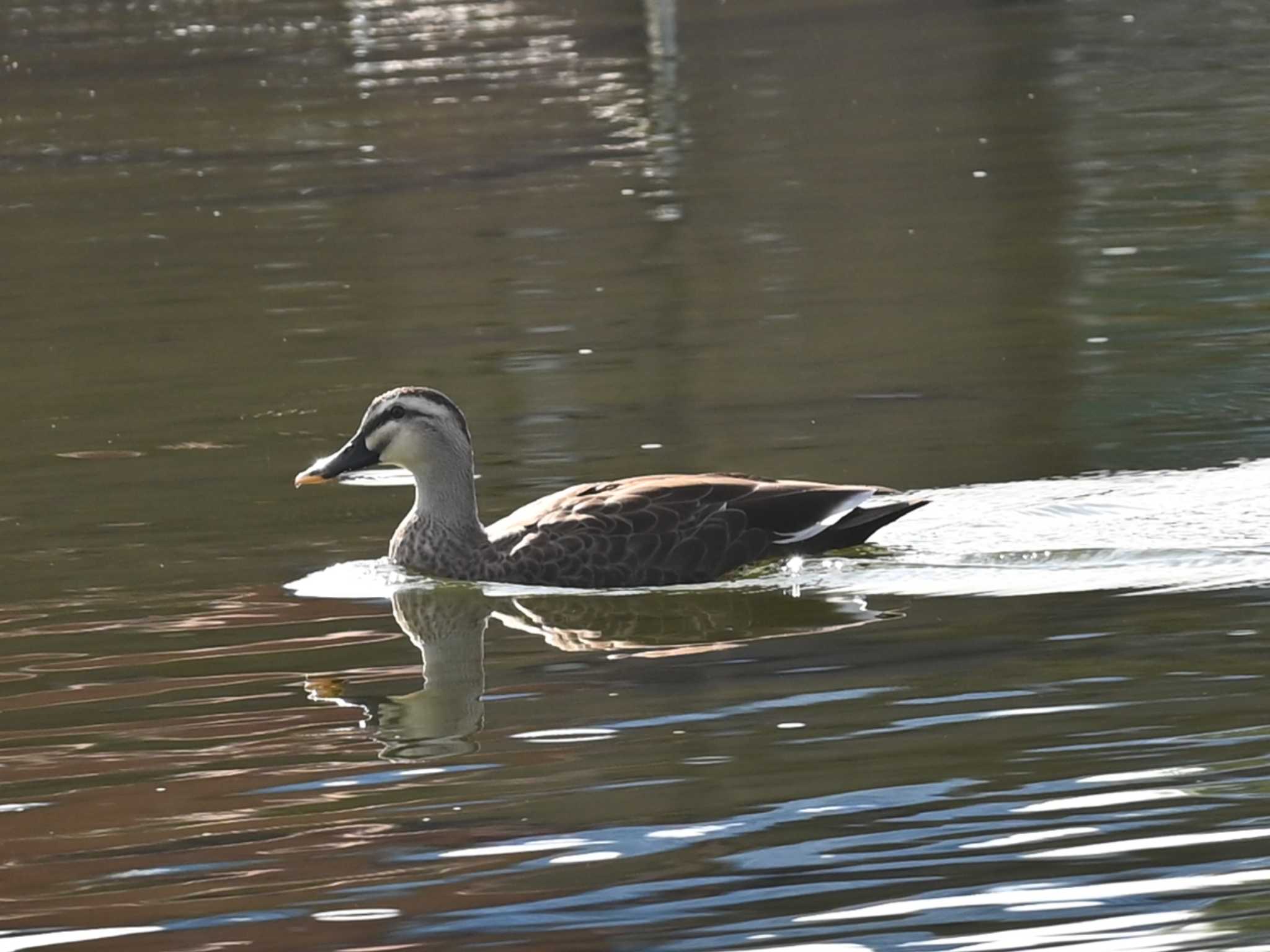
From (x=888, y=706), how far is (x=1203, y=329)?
814 centimetres

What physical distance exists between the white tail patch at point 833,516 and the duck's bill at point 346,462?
2004mm

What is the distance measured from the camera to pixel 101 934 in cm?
711

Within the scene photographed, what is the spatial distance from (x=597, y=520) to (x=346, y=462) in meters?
1.35

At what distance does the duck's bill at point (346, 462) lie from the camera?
478 inches

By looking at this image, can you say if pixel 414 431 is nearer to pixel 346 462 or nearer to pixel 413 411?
pixel 413 411

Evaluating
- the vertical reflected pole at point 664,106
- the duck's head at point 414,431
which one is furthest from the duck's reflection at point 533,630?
the vertical reflected pole at point 664,106

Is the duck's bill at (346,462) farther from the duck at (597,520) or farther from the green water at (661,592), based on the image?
the green water at (661,592)

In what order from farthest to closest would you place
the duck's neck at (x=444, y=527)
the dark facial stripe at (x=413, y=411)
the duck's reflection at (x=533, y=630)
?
the dark facial stripe at (x=413, y=411) → the duck's neck at (x=444, y=527) → the duck's reflection at (x=533, y=630)

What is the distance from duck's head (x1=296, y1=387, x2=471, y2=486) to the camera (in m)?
12.1

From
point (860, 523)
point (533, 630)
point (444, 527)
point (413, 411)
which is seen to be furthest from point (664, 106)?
point (533, 630)

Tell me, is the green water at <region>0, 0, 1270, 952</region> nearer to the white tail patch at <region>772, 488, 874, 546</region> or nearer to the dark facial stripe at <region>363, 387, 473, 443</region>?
the white tail patch at <region>772, 488, 874, 546</region>

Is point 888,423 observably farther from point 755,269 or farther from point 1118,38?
point 1118,38

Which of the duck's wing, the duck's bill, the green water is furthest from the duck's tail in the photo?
the duck's bill

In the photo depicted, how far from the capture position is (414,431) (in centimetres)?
1209
